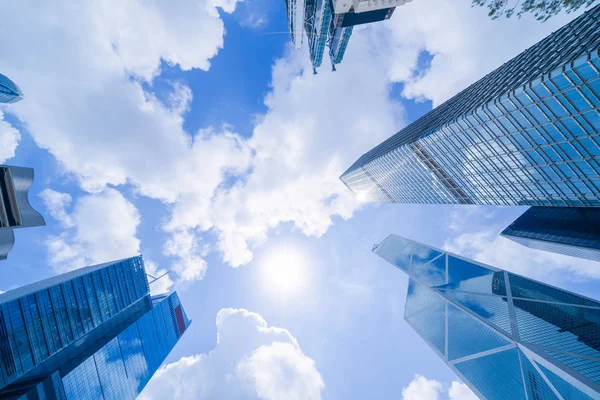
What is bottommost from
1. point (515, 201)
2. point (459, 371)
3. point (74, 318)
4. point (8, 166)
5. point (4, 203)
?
point (459, 371)

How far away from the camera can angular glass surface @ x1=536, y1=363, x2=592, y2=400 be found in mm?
37766

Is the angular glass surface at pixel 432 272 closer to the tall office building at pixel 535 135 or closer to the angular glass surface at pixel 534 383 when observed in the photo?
the tall office building at pixel 535 135

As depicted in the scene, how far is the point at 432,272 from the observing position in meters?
96.0

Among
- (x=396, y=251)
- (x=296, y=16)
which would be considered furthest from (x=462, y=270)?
(x=296, y=16)

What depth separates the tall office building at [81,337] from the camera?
54.6 metres

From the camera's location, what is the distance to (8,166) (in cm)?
5228

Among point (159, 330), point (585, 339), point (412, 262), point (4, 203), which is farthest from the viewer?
point (159, 330)

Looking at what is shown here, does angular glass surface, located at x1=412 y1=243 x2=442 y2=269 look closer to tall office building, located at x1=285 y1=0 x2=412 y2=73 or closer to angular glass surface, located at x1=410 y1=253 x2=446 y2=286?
angular glass surface, located at x1=410 y1=253 x2=446 y2=286

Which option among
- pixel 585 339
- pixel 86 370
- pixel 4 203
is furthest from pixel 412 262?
pixel 4 203

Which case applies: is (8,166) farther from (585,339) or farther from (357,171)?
(585,339)

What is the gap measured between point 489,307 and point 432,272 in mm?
31896

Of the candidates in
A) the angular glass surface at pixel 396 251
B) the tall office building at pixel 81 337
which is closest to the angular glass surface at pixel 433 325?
the angular glass surface at pixel 396 251

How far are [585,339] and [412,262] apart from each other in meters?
65.1

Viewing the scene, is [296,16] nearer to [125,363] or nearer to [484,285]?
[484,285]
